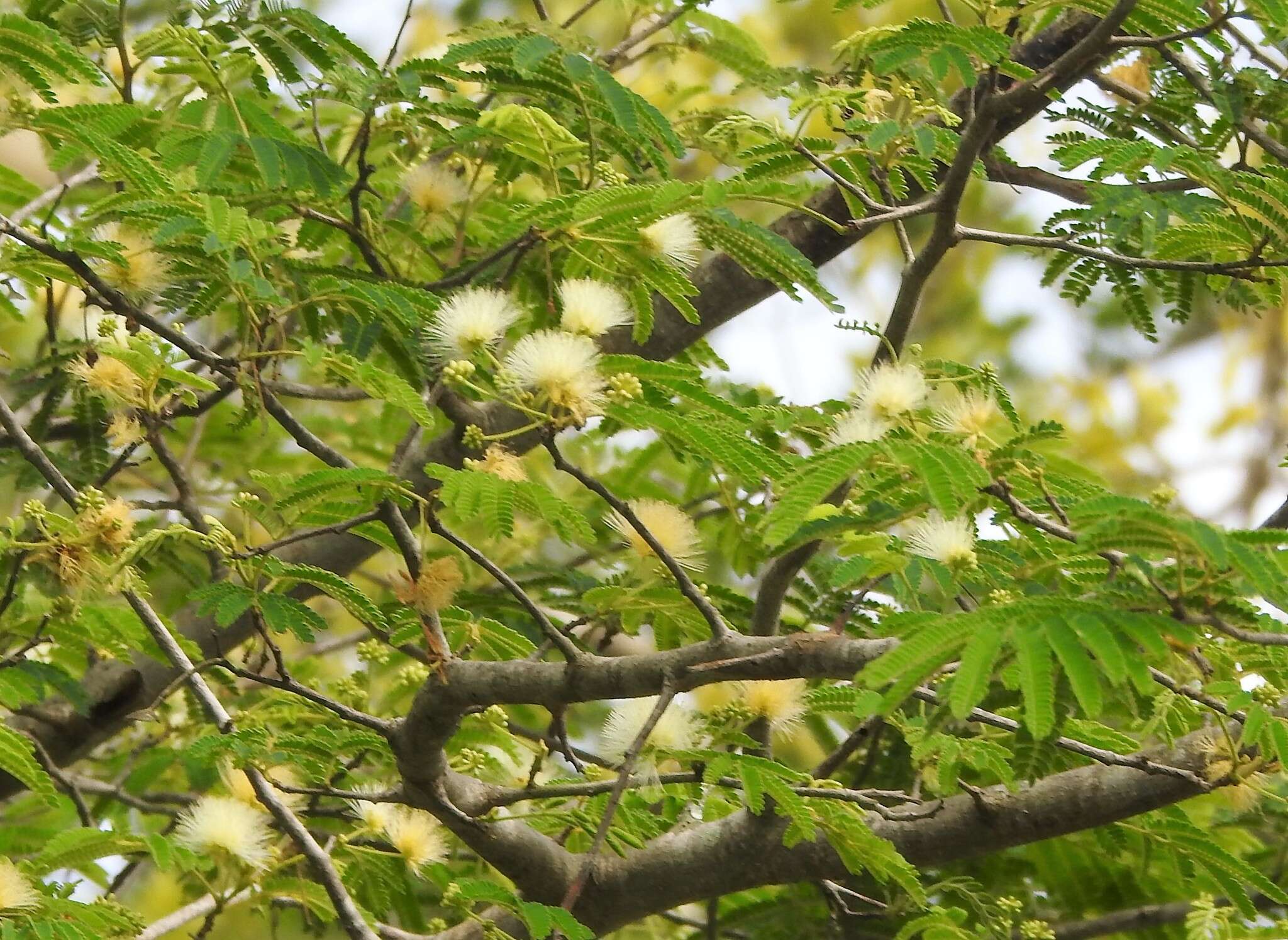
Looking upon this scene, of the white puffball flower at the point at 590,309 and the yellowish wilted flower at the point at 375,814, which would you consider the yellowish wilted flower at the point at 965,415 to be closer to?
the white puffball flower at the point at 590,309

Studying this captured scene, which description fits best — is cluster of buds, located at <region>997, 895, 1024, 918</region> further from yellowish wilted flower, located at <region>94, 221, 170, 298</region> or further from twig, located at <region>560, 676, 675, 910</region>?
yellowish wilted flower, located at <region>94, 221, 170, 298</region>

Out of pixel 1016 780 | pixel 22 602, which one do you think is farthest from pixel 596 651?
pixel 22 602

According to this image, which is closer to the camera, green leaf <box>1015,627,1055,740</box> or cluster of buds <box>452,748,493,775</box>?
green leaf <box>1015,627,1055,740</box>

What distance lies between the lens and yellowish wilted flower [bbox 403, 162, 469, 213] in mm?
2566

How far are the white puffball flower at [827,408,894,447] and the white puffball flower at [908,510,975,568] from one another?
0.13m

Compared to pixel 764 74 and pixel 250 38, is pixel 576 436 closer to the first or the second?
pixel 764 74

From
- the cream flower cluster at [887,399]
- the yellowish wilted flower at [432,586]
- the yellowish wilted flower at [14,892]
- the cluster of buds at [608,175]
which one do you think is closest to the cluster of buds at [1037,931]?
the cream flower cluster at [887,399]

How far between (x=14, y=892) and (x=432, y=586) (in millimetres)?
765

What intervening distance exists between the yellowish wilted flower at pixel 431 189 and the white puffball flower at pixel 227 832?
3.68 feet

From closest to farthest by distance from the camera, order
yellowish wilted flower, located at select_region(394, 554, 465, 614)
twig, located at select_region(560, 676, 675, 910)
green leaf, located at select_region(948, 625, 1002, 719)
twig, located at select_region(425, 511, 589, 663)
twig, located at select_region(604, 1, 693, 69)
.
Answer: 1. green leaf, located at select_region(948, 625, 1002, 719)
2. twig, located at select_region(560, 676, 675, 910)
3. twig, located at select_region(425, 511, 589, 663)
4. yellowish wilted flower, located at select_region(394, 554, 465, 614)
5. twig, located at select_region(604, 1, 693, 69)

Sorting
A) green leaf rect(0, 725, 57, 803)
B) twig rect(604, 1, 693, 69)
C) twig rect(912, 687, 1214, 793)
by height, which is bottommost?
green leaf rect(0, 725, 57, 803)

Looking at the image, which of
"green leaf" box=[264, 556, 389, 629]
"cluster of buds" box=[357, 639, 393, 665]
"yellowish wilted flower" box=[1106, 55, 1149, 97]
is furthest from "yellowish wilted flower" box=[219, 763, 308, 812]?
"yellowish wilted flower" box=[1106, 55, 1149, 97]

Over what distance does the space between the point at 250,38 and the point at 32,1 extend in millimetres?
449

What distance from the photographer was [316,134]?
2.42 metres
